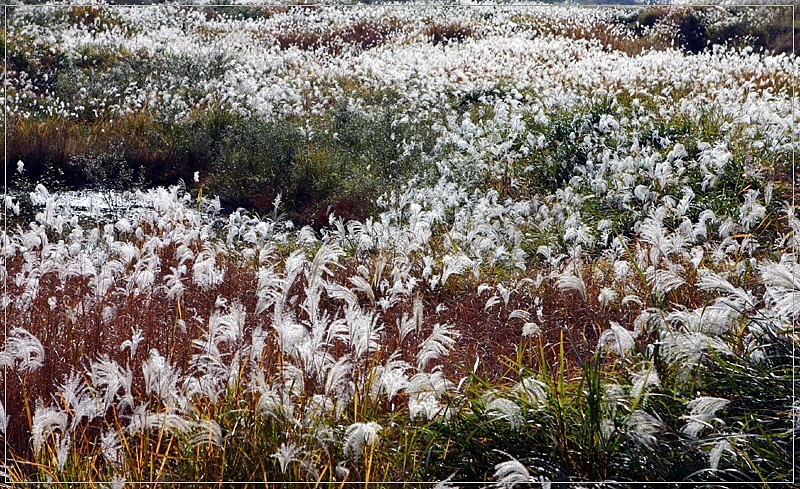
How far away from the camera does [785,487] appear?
2549mm

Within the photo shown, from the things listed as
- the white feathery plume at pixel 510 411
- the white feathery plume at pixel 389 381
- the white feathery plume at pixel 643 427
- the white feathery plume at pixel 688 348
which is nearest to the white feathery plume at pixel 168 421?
the white feathery plume at pixel 389 381

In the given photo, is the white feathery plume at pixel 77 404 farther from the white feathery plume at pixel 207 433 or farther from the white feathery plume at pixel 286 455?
the white feathery plume at pixel 286 455

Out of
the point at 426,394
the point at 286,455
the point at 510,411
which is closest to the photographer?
the point at 286,455

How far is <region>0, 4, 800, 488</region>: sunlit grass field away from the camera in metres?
2.70

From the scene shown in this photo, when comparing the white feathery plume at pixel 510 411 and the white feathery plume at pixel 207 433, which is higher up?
the white feathery plume at pixel 510 411

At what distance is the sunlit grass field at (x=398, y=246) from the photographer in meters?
2.70

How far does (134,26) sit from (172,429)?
662 centimetres

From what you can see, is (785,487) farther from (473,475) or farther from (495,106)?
(495,106)

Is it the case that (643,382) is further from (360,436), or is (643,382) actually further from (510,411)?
(360,436)

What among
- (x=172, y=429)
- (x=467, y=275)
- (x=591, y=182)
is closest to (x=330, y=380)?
(x=172, y=429)

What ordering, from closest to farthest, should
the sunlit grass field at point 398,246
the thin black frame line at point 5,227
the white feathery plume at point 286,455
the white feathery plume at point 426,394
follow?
1. the white feathery plume at point 286,455
2. the white feathery plume at point 426,394
3. the sunlit grass field at point 398,246
4. the thin black frame line at point 5,227

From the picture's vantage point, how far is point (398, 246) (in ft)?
18.0

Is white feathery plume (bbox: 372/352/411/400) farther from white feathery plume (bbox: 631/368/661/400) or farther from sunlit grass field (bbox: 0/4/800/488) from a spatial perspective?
white feathery plume (bbox: 631/368/661/400)

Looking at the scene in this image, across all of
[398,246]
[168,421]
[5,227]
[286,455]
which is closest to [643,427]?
[286,455]
